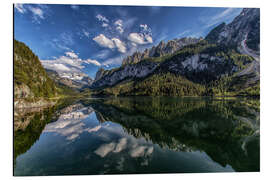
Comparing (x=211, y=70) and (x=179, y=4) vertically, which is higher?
(x=211, y=70)

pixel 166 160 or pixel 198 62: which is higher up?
pixel 198 62

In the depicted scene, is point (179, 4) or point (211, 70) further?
point (211, 70)

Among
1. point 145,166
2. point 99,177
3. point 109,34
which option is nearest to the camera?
point 99,177

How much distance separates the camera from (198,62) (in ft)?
538

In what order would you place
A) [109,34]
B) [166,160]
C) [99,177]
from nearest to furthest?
1. [99,177]
2. [166,160]
3. [109,34]

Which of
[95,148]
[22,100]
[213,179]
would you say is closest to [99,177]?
[95,148]

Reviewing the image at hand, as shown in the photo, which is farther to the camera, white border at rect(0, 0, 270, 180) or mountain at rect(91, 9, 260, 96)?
mountain at rect(91, 9, 260, 96)

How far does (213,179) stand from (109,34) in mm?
18371

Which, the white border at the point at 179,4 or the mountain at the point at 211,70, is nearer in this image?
the white border at the point at 179,4
